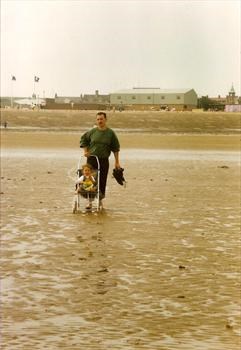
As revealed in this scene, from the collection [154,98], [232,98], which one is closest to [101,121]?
[154,98]

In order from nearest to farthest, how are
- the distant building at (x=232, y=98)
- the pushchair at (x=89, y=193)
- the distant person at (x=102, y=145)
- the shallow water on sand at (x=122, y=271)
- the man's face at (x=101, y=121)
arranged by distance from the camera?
the shallow water on sand at (x=122, y=271), the pushchair at (x=89, y=193), the man's face at (x=101, y=121), the distant person at (x=102, y=145), the distant building at (x=232, y=98)

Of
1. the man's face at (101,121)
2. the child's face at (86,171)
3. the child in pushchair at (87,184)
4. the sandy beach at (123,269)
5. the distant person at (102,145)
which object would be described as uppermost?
the man's face at (101,121)

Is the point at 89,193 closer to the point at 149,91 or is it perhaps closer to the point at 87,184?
the point at 87,184

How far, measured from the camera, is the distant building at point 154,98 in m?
158

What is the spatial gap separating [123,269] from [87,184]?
4.61 m

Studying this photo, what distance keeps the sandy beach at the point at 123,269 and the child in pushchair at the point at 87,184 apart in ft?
1.10

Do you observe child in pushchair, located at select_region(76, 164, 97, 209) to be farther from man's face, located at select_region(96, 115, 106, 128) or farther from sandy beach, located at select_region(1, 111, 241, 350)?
man's face, located at select_region(96, 115, 106, 128)

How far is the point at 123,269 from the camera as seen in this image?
7922 mm

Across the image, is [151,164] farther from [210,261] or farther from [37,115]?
[37,115]

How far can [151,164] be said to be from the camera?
965 inches

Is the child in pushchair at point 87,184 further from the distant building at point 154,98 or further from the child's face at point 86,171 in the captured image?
the distant building at point 154,98

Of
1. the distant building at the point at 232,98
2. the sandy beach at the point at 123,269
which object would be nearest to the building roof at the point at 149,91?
the distant building at the point at 232,98

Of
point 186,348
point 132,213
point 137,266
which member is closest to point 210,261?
point 137,266

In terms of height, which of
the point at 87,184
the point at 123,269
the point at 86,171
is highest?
the point at 86,171
